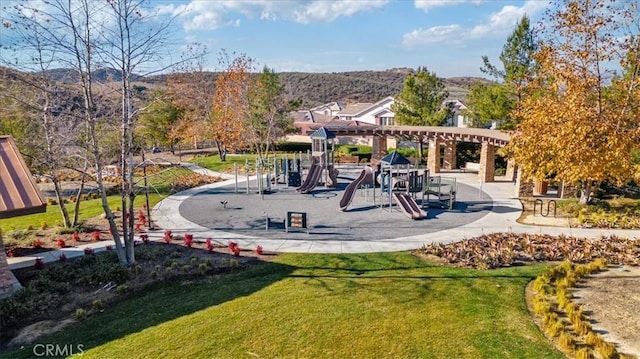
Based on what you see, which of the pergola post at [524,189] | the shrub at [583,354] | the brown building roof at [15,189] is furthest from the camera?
the pergola post at [524,189]

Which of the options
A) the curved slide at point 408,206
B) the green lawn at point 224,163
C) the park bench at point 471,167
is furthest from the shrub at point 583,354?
the green lawn at point 224,163

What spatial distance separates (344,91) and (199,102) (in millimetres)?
81030

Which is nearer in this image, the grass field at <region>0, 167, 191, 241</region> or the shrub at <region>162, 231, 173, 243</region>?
the shrub at <region>162, 231, 173, 243</region>

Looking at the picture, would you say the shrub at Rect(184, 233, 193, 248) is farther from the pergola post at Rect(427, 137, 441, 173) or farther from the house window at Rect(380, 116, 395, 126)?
the house window at Rect(380, 116, 395, 126)

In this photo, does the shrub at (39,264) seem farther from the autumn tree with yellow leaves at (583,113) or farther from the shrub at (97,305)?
the autumn tree with yellow leaves at (583,113)

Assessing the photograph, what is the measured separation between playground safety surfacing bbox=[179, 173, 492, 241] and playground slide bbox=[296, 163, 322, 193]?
1.37 feet

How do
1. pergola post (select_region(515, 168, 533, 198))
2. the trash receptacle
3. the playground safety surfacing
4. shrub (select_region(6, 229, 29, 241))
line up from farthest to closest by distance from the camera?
the trash receptacle → pergola post (select_region(515, 168, 533, 198)) → the playground safety surfacing → shrub (select_region(6, 229, 29, 241))

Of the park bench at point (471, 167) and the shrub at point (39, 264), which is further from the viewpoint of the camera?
the park bench at point (471, 167)

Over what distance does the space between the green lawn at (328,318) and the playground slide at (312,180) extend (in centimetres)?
1210

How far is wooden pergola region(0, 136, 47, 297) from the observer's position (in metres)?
9.37

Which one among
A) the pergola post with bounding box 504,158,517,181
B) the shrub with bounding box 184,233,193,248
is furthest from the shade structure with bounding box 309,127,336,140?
the shrub with bounding box 184,233,193,248

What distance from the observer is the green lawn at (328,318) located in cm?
795

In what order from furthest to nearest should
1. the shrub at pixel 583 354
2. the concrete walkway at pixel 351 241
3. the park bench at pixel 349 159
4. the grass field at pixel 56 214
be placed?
the park bench at pixel 349 159
the grass field at pixel 56 214
the concrete walkway at pixel 351 241
the shrub at pixel 583 354

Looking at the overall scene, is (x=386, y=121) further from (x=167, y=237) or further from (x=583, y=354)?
(x=583, y=354)
